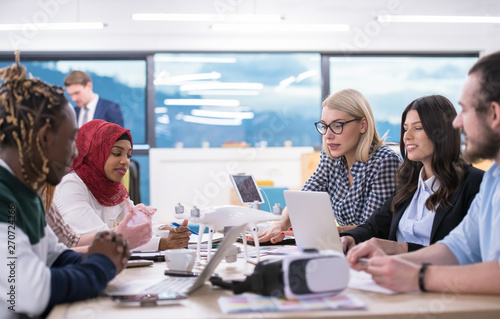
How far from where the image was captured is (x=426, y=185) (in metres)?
1.88

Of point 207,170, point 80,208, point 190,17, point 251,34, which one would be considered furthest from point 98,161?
point 251,34

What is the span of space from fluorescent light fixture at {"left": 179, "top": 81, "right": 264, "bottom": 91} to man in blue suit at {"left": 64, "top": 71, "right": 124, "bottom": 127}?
1.55 meters

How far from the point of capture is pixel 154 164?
22.0 feet

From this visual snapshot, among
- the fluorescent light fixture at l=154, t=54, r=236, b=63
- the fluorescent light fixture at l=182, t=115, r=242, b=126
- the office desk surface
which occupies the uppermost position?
the fluorescent light fixture at l=154, t=54, r=236, b=63

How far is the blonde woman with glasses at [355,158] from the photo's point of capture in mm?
2316

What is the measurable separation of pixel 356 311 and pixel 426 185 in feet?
3.45

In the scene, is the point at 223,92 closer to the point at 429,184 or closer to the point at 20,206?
the point at 429,184

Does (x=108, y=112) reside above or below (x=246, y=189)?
above

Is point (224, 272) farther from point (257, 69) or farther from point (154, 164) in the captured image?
point (257, 69)

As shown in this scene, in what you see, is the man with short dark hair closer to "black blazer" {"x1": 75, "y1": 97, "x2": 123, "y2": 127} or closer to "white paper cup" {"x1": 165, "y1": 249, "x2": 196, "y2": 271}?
"white paper cup" {"x1": 165, "y1": 249, "x2": 196, "y2": 271}

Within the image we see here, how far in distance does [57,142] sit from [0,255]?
28 cm

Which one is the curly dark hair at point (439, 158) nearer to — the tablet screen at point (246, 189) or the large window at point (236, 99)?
the tablet screen at point (246, 189)

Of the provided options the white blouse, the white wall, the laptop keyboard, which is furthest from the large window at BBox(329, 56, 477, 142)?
the laptop keyboard

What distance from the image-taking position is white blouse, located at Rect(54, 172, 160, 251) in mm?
2104
